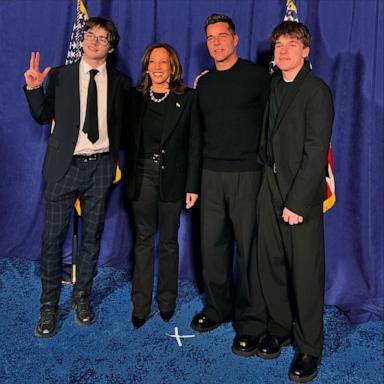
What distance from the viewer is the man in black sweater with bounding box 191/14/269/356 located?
2635mm

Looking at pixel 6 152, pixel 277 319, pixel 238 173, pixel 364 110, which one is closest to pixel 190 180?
pixel 238 173

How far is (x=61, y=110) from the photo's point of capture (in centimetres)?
273

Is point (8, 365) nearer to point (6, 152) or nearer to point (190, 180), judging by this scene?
point (190, 180)

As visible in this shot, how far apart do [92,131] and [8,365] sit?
1307 mm

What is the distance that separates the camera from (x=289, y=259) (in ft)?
8.25

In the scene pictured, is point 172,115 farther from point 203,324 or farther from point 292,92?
point 203,324

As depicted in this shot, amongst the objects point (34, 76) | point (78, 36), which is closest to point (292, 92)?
point (34, 76)

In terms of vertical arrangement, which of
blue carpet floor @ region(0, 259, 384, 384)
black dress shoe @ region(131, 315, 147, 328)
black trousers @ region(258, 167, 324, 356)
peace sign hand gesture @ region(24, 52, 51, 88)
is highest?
peace sign hand gesture @ region(24, 52, 51, 88)

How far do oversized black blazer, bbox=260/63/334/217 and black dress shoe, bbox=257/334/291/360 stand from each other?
825 millimetres

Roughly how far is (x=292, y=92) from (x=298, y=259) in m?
0.82

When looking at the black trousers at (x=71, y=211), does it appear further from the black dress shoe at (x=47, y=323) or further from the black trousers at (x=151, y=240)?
the black trousers at (x=151, y=240)

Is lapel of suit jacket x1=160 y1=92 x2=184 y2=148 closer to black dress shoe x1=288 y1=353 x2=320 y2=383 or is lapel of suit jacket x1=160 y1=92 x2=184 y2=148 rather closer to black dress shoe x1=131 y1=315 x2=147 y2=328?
black dress shoe x1=131 y1=315 x2=147 y2=328

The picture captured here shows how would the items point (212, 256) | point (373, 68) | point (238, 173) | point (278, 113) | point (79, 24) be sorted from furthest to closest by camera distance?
1. point (79, 24)
2. point (373, 68)
3. point (212, 256)
4. point (238, 173)
5. point (278, 113)

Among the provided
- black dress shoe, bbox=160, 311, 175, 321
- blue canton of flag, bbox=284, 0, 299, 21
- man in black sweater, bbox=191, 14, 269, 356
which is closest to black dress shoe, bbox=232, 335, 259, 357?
man in black sweater, bbox=191, 14, 269, 356
